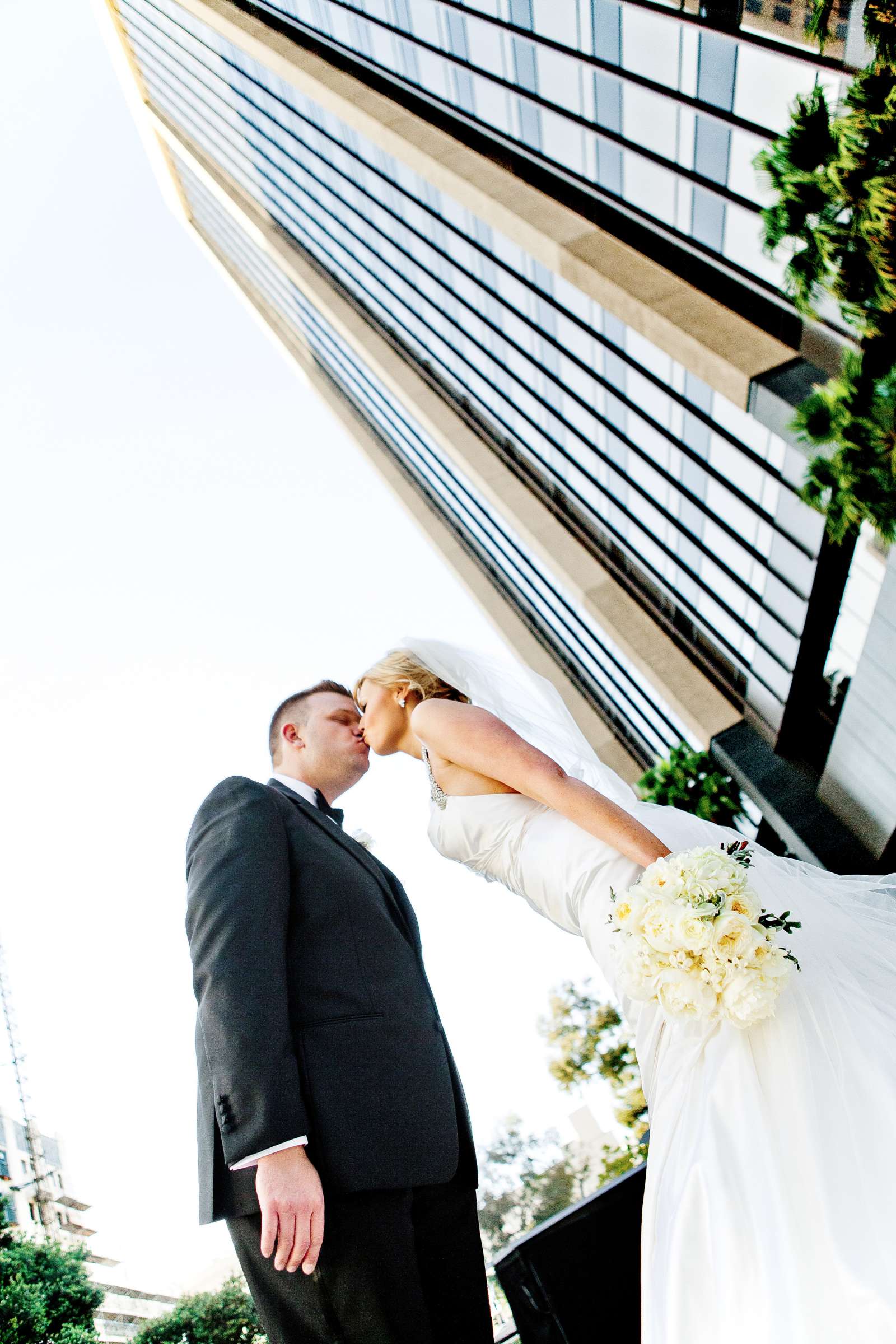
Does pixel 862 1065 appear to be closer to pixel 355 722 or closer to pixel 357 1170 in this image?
pixel 357 1170

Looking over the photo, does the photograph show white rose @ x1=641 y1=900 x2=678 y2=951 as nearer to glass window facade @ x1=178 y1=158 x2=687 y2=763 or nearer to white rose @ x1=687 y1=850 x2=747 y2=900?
white rose @ x1=687 y1=850 x2=747 y2=900

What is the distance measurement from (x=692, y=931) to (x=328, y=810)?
1.47m

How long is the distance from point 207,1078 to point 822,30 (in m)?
11.6

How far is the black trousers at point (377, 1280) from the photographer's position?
226 centimetres

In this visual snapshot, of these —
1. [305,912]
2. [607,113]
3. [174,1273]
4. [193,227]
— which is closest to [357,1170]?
[305,912]

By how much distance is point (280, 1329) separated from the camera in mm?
2307

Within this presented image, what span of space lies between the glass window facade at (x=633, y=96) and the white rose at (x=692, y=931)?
417 inches

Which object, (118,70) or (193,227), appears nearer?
(118,70)

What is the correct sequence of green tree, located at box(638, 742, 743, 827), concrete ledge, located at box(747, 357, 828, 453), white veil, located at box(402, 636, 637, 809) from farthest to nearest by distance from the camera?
green tree, located at box(638, 742, 743, 827) → concrete ledge, located at box(747, 357, 828, 453) → white veil, located at box(402, 636, 637, 809)

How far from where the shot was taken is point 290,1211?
2.19 meters

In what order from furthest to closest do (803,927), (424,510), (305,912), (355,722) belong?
(424,510) < (355,722) < (803,927) < (305,912)

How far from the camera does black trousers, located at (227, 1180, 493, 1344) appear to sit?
2258 mm

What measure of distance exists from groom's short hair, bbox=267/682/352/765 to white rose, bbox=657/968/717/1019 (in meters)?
1.79

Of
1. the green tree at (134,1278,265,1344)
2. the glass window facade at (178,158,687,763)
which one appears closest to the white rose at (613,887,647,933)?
the glass window facade at (178,158,687,763)
